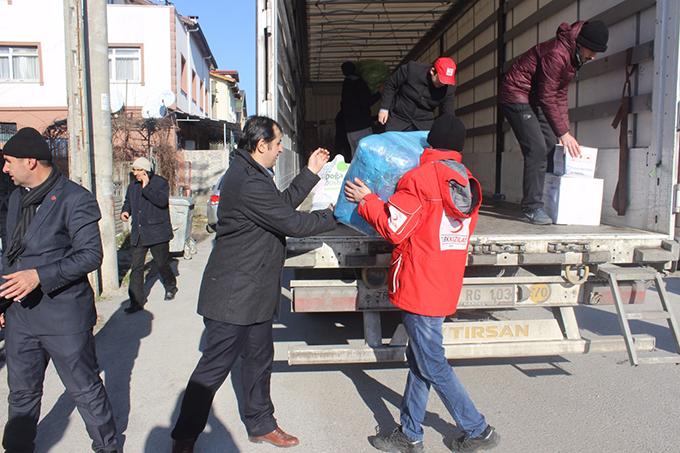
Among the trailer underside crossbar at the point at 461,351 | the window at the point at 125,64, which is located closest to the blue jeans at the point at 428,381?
the trailer underside crossbar at the point at 461,351

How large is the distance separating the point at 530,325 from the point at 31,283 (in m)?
2.96

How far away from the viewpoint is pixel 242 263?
330 centimetres

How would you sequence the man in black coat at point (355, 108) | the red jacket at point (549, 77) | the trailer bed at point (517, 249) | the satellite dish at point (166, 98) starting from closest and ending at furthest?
1. the trailer bed at point (517, 249)
2. the red jacket at point (549, 77)
3. the man in black coat at point (355, 108)
4. the satellite dish at point (166, 98)

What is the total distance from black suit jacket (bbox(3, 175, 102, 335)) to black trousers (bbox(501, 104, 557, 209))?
132 inches

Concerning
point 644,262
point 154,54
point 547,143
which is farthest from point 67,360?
point 154,54

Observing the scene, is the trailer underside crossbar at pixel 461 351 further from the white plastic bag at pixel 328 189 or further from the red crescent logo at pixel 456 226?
the white plastic bag at pixel 328 189

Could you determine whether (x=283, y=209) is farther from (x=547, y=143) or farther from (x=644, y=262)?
(x=547, y=143)

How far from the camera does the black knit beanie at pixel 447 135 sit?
327cm

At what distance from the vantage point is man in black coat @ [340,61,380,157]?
23.8 ft

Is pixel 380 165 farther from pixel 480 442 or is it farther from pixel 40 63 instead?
pixel 40 63

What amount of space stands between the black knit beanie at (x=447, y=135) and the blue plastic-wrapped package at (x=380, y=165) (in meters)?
0.54

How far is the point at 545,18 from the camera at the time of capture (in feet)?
21.6

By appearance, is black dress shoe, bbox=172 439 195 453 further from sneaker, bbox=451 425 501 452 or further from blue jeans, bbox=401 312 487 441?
sneaker, bbox=451 425 501 452

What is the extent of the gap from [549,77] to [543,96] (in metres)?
0.16
